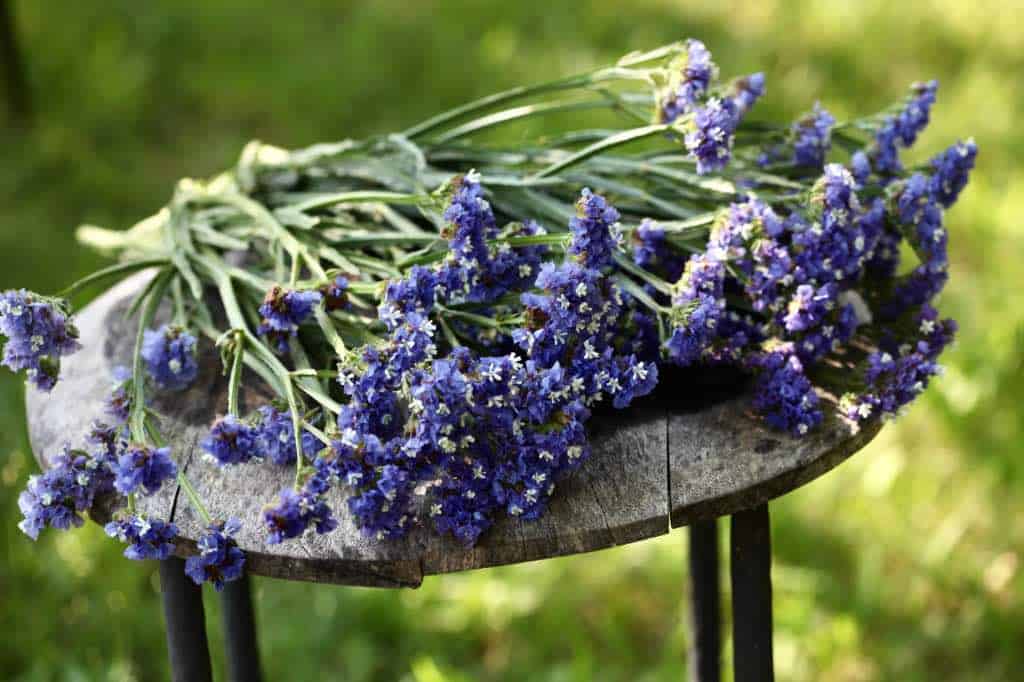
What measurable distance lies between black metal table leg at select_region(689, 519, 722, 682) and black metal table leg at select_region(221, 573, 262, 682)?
662 mm

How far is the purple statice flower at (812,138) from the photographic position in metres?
1.35

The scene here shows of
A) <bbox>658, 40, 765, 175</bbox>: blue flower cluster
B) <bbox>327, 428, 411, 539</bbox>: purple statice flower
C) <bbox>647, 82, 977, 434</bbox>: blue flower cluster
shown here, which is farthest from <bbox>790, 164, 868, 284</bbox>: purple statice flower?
<bbox>327, 428, 411, 539</bbox>: purple statice flower

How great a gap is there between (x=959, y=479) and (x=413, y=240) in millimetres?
1661

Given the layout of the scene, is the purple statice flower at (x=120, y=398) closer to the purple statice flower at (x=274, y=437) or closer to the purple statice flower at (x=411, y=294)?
the purple statice flower at (x=274, y=437)

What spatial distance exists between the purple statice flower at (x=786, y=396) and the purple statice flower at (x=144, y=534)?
0.58m

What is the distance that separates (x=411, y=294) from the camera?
1.11 metres

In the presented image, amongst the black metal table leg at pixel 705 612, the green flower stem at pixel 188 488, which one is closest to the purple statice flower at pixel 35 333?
the green flower stem at pixel 188 488

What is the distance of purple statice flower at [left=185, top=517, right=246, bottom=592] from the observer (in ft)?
3.49

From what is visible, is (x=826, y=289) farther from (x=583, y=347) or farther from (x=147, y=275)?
(x=147, y=275)

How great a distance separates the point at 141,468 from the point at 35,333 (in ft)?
0.57

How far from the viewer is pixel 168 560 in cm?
127

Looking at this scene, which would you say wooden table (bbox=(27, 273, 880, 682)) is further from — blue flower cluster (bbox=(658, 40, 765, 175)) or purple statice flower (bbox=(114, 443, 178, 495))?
blue flower cluster (bbox=(658, 40, 765, 175))

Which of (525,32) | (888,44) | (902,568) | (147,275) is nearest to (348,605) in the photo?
(147,275)

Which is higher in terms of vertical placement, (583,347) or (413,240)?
(413,240)
